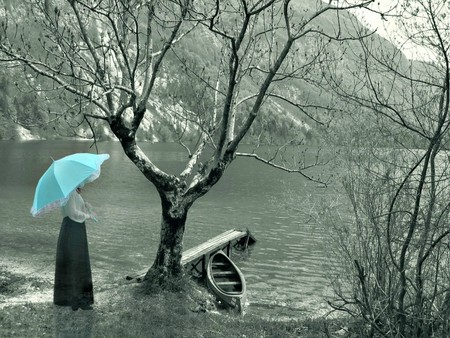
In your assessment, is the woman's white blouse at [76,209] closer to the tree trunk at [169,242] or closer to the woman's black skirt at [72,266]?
the woman's black skirt at [72,266]

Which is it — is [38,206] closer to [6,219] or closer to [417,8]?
[417,8]

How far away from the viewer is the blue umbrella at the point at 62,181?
10664 mm

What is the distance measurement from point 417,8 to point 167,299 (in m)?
9.55

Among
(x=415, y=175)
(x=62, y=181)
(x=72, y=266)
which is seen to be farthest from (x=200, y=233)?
(x=415, y=175)

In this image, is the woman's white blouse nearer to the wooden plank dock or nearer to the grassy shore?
the grassy shore

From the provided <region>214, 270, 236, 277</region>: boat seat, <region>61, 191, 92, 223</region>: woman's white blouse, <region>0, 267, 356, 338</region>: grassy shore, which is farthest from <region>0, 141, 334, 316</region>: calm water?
<region>61, 191, 92, 223</region>: woman's white blouse

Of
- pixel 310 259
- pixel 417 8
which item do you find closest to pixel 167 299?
pixel 417 8

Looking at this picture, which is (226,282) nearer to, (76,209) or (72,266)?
(72,266)

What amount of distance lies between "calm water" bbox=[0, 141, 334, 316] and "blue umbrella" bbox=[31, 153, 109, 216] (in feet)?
17.7

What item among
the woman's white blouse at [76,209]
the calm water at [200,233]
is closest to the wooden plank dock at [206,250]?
the calm water at [200,233]

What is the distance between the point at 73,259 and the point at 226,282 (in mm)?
8781

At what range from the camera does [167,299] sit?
543 inches

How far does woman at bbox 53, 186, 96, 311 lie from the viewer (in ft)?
36.7

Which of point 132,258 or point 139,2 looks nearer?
point 139,2
